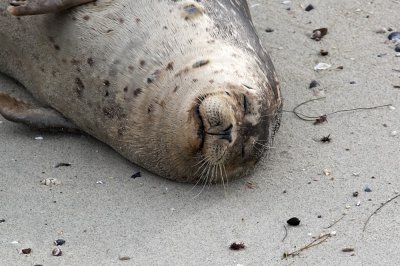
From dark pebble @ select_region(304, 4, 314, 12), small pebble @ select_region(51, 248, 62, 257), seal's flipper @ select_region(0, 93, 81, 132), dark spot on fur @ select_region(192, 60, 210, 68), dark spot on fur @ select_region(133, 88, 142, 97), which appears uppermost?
dark spot on fur @ select_region(192, 60, 210, 68)

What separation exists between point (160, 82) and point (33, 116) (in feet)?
2.83

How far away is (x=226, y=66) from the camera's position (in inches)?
214

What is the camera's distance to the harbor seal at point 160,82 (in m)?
5.31

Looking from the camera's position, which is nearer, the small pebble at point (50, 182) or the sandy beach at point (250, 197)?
the sandy beach at point (250, 197)

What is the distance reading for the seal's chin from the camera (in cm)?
518

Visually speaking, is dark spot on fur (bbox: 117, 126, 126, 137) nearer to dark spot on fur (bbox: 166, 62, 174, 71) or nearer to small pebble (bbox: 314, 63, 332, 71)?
dark spot on fur (bbox: 166, 62, 174, 71)

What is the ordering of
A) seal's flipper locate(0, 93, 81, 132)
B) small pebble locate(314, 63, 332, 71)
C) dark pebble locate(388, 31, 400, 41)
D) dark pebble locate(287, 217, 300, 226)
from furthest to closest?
dark pebble locate(388, 31, 400, 41)
small pebble locate(314, 63, 332, 71)
seal's flipper locate(0, 93, 81, 132)
dark pebble locate(287, 217, 300, 226)

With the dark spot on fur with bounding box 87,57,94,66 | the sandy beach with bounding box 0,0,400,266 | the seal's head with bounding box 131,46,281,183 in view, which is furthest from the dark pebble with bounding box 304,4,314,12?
the dark spot on fur with bounding box 87,57,94,66

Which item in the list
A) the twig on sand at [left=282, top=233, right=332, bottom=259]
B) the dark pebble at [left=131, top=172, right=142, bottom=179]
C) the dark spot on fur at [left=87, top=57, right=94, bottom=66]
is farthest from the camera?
the dark spot on fur at [left=87, top=57, right=94, bottom=66]

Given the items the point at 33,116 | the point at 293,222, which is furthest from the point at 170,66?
the point at 293,222

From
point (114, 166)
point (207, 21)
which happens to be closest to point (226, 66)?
point (207, 21)

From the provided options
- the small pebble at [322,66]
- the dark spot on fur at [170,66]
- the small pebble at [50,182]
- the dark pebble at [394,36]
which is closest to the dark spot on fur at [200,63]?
the dark spot on fur at [170,66]

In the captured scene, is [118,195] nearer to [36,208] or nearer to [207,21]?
[36,208]

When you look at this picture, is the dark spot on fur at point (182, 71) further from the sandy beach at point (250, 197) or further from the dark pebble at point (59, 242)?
the dark pebble at point (59, 242)
